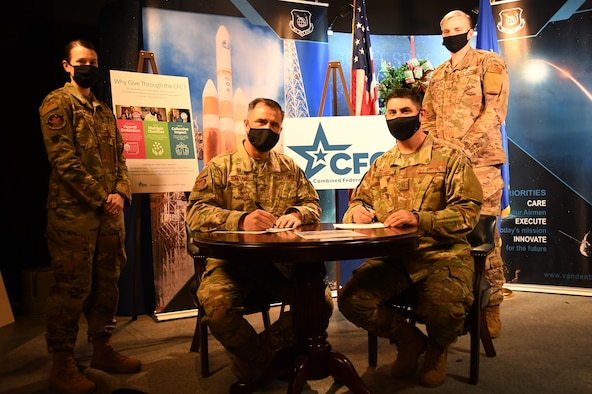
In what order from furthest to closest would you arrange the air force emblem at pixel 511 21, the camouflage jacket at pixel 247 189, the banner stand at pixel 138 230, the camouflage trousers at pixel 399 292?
the air force emblem at pixel 511 21 → the banner stand at pixel 138 230 → the camouflage jacket at pixel 247 189 → the camouflage trousers at pixel 399 292

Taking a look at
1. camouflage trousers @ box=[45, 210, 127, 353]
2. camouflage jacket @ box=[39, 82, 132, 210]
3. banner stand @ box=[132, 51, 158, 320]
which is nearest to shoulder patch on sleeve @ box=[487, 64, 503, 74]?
banner stand @ box=[132, 51, 158, 320]

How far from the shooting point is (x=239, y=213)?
2377 mm

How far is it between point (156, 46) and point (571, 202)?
12.3 feet

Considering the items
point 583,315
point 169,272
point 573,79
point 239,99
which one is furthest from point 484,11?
point 169,272

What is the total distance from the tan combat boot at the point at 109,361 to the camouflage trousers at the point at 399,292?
1.23m

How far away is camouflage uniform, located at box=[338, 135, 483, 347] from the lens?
2.41m

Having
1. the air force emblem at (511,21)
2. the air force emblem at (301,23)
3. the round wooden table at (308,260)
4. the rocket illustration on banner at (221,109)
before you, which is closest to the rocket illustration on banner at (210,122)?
the rocket illustration on banner at (221,109)

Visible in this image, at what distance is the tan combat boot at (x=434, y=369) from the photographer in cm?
246

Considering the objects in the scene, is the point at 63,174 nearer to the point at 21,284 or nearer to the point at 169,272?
the point at 169,272

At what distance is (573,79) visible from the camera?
14.6ft

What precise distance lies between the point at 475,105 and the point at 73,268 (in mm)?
2787

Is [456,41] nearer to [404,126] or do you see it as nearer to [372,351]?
[404,126]

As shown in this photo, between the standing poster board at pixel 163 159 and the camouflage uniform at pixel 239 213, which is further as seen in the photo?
the standing poster board at pixel 163 159

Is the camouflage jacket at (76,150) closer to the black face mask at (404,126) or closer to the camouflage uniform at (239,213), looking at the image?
the camouflage uniform at (239,213)
